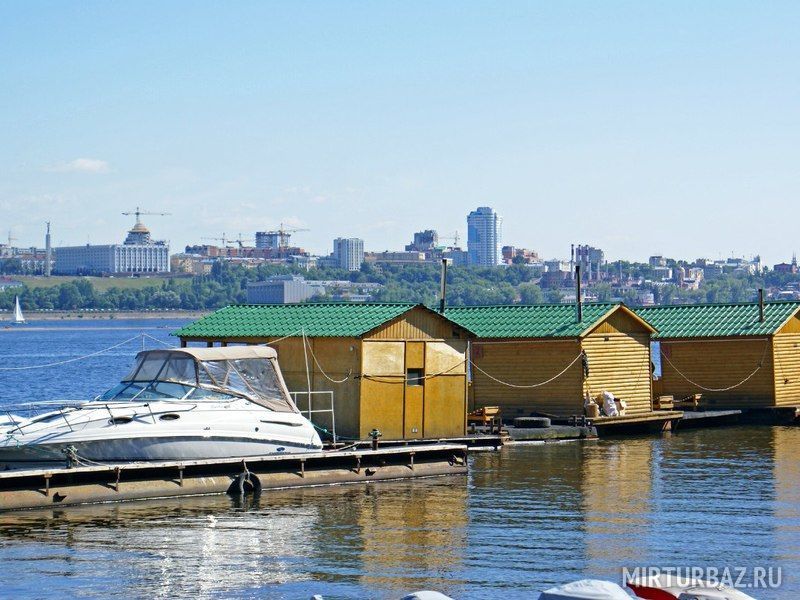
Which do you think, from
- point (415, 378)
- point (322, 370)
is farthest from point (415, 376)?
point (322, 370)

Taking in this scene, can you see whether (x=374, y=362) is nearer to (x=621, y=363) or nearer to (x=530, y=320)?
(x=530, y=320)

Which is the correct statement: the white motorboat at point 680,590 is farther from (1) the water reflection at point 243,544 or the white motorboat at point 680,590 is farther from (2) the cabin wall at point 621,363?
(2) the cabin wall at point 621,363

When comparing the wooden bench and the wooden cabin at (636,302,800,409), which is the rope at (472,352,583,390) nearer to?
the wooden bench

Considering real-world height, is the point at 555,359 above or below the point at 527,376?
above

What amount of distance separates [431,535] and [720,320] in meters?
27.0

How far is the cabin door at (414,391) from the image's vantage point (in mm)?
36656

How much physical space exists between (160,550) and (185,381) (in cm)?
821

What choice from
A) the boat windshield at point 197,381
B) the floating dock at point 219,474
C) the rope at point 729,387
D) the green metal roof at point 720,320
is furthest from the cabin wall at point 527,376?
the boat windshield at point 197,381

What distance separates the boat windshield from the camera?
31.5m

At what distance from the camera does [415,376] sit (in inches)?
1455

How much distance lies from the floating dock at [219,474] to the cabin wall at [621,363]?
32.5 ft

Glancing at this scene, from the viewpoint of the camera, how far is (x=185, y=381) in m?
31.7

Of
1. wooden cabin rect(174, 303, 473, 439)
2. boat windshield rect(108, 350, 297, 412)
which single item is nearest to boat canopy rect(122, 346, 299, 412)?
boat windshield rect(108, 350, 297, 412)

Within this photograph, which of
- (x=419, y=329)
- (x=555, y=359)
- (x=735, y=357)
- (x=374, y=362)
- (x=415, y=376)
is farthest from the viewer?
(x=735, y=357)
